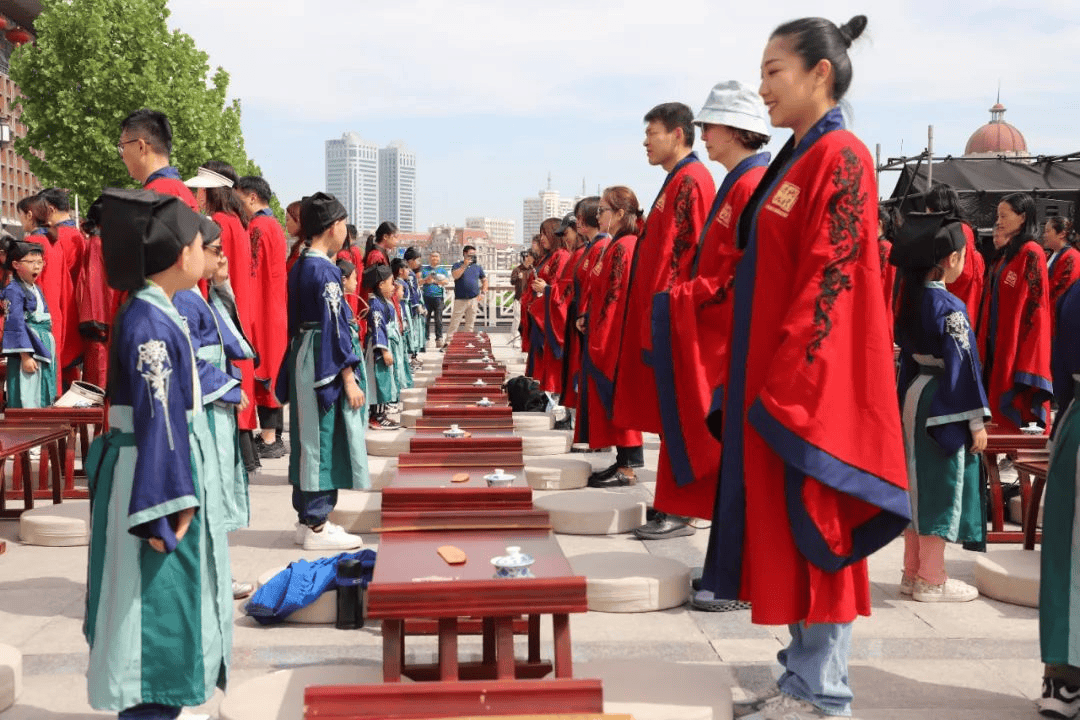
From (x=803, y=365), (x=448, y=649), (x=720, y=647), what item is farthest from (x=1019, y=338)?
(x=448, y=649)

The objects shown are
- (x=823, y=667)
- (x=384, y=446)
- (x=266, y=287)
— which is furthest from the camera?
(x=384, y=446)

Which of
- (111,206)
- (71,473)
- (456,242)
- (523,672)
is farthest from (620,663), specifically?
(456,242)

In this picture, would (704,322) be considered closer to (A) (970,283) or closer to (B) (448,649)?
(B) (448,649)

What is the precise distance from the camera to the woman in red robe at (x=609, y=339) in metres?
6.53

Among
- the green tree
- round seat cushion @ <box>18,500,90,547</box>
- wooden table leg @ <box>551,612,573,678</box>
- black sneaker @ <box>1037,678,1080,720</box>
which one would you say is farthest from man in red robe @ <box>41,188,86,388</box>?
the green tree

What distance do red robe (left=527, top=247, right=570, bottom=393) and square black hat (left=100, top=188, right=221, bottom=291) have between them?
22.2 feet

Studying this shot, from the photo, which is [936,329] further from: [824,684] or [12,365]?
[12,365]

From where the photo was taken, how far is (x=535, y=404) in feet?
35.0

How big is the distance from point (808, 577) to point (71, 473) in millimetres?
4920

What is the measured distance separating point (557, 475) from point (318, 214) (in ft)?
7.79

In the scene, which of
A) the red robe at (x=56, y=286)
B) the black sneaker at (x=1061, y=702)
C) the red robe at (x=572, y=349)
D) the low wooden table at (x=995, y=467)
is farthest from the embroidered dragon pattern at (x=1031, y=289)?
the red robe at (x=56, y=286)

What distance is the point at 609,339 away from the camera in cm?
655

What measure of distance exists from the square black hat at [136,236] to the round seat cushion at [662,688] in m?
1.63

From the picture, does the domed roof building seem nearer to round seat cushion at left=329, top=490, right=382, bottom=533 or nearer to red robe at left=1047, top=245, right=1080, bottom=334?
red robe at left=1047, top=245, right=1080, bottom=334
